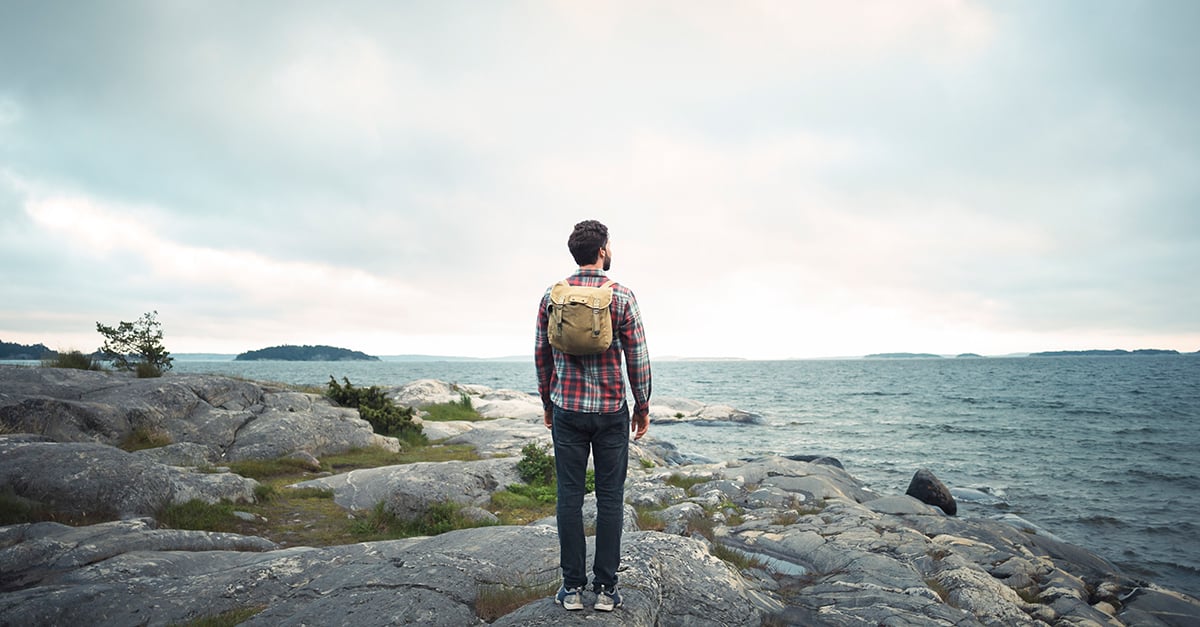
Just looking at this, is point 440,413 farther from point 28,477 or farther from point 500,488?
point 28,477

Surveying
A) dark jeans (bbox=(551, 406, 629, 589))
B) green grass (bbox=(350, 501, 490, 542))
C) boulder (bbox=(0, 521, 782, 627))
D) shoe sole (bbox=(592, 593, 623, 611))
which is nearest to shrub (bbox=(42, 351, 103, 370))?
boulder (bbox=(0, 521, 782, 627))

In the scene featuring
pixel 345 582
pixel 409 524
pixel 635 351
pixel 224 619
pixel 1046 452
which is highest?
pixel 635 351

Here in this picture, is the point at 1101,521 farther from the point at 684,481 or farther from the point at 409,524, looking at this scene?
the point at 409,524

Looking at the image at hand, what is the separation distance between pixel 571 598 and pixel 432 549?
2.76 m

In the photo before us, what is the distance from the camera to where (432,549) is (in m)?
6.80

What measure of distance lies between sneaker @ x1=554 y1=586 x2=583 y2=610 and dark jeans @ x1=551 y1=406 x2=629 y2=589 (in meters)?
0.06

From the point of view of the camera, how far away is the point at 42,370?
15.1 meters

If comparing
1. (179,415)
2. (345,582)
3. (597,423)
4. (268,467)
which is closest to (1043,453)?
(597,423)

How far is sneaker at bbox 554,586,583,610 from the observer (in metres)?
4.80

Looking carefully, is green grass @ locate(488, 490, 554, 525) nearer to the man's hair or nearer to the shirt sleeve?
the shirt sleeve

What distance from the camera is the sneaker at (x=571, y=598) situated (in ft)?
15.8

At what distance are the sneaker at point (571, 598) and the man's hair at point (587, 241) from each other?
9.98 ft

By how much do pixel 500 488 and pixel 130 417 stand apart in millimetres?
10097

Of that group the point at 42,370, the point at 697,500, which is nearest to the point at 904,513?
the point at 697,500
